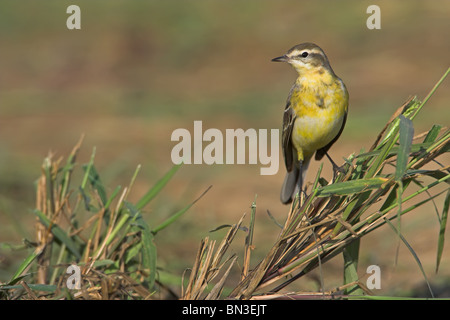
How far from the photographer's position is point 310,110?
450cm

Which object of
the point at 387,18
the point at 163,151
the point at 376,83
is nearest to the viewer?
the point at 163,151

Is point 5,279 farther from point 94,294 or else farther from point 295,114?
point 295,114

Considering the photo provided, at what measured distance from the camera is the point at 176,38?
45.6 ft

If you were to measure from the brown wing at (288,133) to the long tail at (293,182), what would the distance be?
0.05 m

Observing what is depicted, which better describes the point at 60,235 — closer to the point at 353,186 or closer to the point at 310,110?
the point at 310,110

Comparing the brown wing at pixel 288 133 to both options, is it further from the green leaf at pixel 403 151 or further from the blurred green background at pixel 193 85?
the green leaf at pixel 403 151

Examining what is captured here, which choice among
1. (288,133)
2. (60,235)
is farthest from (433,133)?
(60,235)

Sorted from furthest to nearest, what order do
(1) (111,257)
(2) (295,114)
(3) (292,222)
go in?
(2) (295,114) < (1) (111,257) < (3) (292,222)

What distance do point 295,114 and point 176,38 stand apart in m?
9.57

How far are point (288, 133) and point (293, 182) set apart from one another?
1.14 ft

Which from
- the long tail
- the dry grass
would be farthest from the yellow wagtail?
the dry grass
